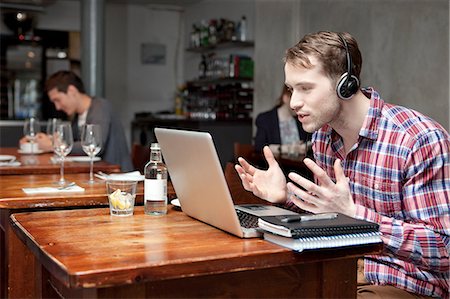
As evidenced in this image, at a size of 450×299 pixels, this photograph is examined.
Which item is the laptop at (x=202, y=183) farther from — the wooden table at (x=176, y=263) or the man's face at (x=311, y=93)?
the man's face at (x=311, y=93)

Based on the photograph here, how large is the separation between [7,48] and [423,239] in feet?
30.5

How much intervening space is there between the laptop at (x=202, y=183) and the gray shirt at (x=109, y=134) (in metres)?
2.64

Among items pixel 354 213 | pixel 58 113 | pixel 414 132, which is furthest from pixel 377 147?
pixel 58 113

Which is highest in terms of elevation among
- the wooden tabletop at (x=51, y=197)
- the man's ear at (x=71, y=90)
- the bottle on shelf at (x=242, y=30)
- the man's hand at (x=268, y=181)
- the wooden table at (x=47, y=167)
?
the bottle on shelf at (x=242, y=30)

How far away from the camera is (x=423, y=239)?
5.94 feet

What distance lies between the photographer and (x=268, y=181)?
2021 mm

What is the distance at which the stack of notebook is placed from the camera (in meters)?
1.53

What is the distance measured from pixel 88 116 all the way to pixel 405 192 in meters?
3.10

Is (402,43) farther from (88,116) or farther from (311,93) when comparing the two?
(311,93)

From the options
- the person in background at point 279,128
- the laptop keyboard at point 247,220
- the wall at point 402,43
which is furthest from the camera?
the person in background at point 279,128

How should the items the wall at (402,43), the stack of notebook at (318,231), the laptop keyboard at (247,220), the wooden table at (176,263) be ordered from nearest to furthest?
the wooden table at (176,263), the stack of notebook at (318,231), the laptop keyboard at (247,220), the wall at (402,43)

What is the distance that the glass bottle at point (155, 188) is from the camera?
205 cm

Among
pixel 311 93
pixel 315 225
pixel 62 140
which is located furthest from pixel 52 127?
pixel 315 225

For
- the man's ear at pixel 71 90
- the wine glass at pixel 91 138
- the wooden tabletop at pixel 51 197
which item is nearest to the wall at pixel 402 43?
the man's ear at pixel 71 90
